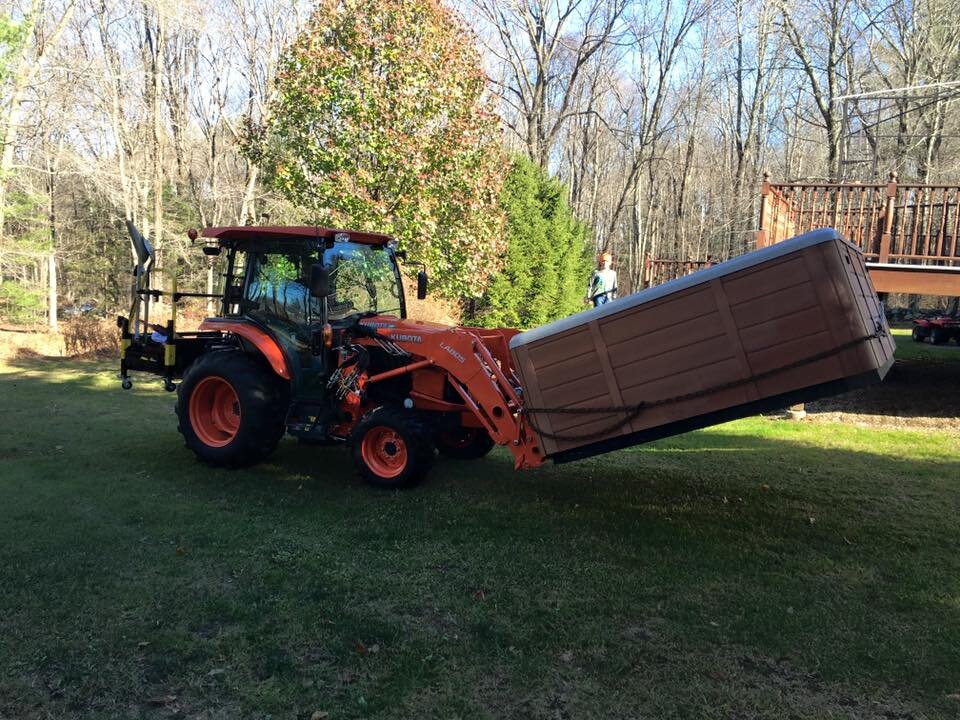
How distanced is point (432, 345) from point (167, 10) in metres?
17.2

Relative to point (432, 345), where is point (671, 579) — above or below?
below

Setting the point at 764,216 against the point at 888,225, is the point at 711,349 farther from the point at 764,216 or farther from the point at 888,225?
the point at 888,225

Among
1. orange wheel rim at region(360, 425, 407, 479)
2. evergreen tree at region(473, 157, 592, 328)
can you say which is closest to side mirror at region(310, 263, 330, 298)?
orange wheel rim at region(360, 425, 407, 479)

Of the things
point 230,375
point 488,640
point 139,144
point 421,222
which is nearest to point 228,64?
point 139,144

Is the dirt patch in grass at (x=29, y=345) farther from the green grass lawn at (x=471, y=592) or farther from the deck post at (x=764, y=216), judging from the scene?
the deck post at (x=764, y=216)

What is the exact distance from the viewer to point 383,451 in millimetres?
5844

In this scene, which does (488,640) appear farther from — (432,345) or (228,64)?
(228,64)

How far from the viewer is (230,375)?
624cm

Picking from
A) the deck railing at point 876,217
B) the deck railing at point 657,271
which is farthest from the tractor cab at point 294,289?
the deck railing at point 657,271

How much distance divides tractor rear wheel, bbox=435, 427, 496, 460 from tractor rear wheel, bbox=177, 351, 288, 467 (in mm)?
1566

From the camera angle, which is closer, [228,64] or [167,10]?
[167,10]

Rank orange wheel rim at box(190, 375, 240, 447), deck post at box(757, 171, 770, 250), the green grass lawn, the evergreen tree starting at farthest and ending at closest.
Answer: the evergreen tree
deck post at box(757, 171, 770, 250)
orange wheel rim at box(190, 375, 240, 447)
the green grass lawn

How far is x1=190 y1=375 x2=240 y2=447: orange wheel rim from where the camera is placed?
6574 mm

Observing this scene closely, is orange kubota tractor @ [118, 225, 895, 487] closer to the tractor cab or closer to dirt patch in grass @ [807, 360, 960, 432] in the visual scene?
the tractor cab
